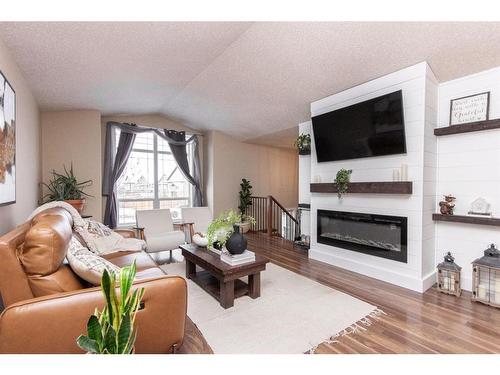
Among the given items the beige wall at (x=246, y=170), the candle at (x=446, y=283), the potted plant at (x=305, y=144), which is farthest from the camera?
the beige wall at (x=246, y=170)

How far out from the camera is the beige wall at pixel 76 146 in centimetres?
409

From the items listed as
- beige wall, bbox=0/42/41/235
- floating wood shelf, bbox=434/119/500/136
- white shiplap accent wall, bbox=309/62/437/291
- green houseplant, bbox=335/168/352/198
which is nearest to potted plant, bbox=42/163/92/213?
beige wall, bbox=0/42/41/235

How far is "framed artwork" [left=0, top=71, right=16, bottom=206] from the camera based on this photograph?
6.23ft

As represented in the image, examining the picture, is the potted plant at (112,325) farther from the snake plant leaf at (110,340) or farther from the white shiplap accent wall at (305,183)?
the white shiplap accent wall at (305,183)

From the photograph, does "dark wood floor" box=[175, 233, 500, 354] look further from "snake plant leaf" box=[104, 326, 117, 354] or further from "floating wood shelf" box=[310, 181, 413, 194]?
"floating wood shelf" box=[310, 181, 413, 194]

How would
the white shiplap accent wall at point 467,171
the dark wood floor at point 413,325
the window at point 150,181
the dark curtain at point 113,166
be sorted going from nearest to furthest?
the dark wood floor at point 413,325, the white shiplap accent wall at point 467,171, the dark curtain at point 113,166, the window at point 150,181

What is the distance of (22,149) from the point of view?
2.66 metres

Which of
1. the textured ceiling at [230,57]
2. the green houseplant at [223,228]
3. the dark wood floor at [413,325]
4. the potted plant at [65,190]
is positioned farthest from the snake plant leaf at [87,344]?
the potted plant at [65,190]

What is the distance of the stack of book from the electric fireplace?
5.43 feet

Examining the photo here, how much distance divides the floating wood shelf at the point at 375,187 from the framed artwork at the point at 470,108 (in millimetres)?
924

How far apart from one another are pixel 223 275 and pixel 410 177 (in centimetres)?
240
